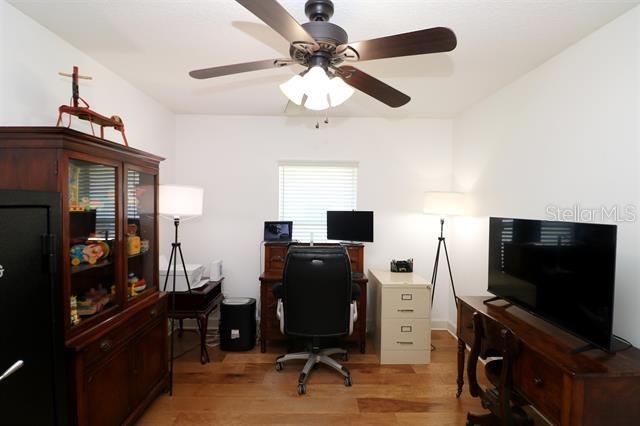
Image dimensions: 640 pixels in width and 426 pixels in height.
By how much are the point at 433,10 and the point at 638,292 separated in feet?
5.93

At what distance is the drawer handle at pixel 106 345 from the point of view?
1.63 metres

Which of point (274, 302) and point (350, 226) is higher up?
point (350, 226)

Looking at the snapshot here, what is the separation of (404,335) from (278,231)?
158 cm

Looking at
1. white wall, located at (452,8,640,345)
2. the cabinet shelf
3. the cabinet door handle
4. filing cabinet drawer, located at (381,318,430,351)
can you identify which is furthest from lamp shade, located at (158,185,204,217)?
white wall, located at (452,8,640,345)

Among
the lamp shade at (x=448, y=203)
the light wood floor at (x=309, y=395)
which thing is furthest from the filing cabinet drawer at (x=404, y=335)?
the lamp shade at (x=448, y=203)

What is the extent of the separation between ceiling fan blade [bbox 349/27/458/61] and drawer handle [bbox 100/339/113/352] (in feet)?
6.46

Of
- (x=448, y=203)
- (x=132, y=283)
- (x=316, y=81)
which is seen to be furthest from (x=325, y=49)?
(x=448, y=203)

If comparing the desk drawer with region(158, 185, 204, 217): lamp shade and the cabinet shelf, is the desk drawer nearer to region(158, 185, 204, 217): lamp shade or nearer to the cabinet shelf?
the cabinet shelf

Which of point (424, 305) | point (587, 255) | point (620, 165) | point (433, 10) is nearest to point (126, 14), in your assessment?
point (433, 10)

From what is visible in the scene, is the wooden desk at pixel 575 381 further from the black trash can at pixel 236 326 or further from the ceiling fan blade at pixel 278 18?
the black trash can at pixel 236 326

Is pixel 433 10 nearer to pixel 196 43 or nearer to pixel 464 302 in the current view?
pixel 196 43

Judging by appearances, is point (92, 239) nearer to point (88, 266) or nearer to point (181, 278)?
point (88, 266)

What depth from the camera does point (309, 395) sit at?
7.50 ft

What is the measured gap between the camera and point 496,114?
105 inches
